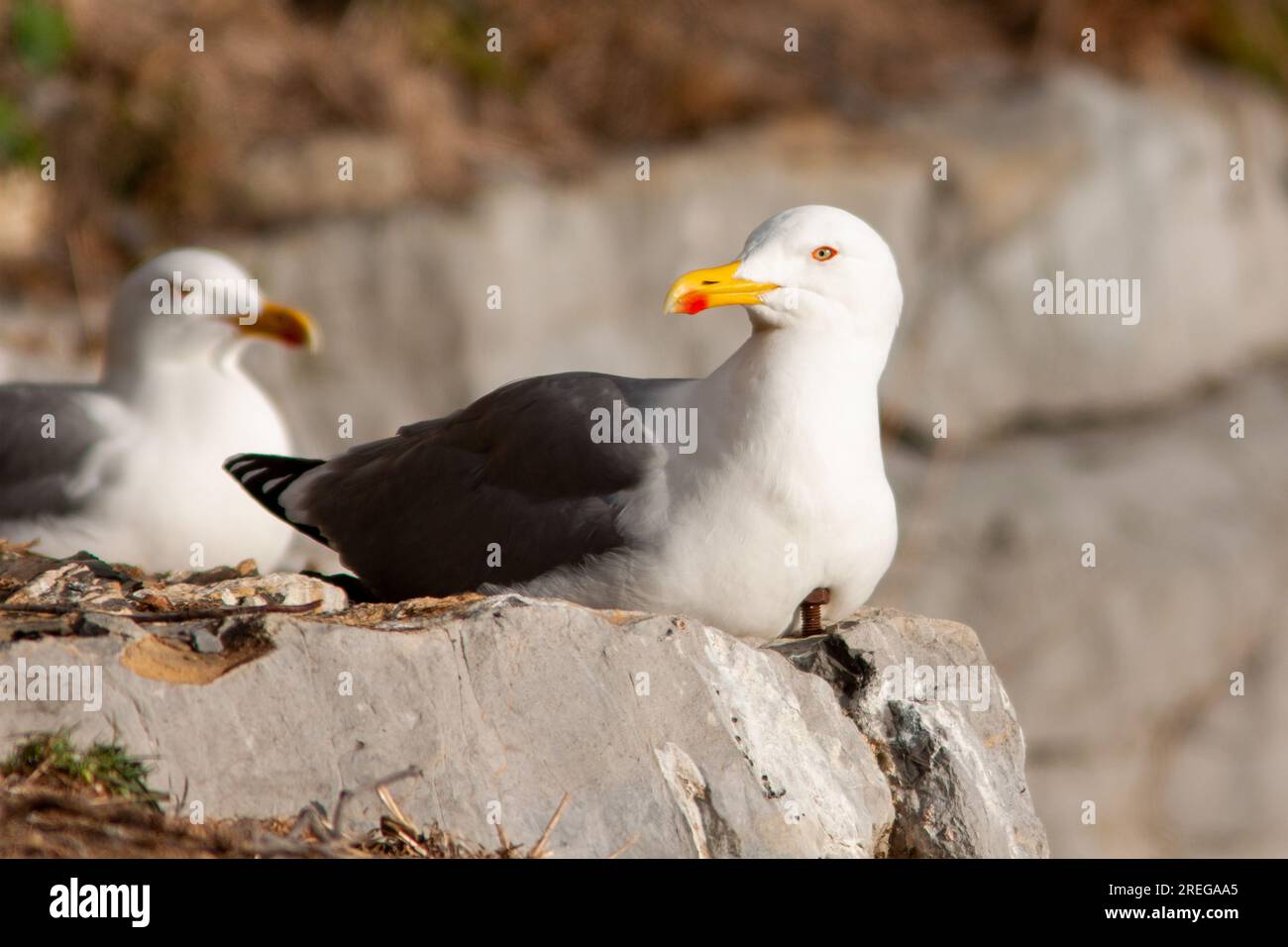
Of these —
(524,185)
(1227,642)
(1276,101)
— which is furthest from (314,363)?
(1276,101)

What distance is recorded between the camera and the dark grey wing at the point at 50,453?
21.0ft

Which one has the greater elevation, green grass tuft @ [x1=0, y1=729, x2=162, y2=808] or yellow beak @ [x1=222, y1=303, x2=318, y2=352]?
yellow beak @ [x1=222, y1=303, x2=318, y2=352]

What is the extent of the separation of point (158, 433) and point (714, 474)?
10.2ft

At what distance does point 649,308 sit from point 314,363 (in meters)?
1.90

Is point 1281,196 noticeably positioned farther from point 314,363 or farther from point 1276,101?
point 314,363

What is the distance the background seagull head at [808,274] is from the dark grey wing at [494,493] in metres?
0.41

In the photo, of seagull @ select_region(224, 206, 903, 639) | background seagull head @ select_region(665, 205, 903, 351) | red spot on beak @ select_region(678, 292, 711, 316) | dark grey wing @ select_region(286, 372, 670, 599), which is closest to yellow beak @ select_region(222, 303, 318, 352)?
dark grey wing @ select_region(286, 372, 670, 599)

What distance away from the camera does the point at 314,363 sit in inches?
383

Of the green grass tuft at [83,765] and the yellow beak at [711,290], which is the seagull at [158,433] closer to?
the yellow beak at [711,290]

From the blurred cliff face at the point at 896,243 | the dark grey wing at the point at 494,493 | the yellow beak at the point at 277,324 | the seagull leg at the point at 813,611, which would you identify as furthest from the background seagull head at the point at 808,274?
the blurred cliff face at the point at 896,243

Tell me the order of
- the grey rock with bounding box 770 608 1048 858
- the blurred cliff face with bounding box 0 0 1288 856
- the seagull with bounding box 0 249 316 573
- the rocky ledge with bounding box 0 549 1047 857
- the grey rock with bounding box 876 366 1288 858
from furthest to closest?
the grey rock with bounding box 876 366 1288 858, the blurred cliff face with bounding box 0 0 1288 856, the seagull with bounding box 0 249 316 573, the grey rock with bounding box 770 608 1048 858, the rocky ledge with bounding box 0 549 1047 857

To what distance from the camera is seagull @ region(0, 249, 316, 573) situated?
249 inches

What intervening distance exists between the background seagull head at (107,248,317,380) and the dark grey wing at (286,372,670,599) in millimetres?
1995

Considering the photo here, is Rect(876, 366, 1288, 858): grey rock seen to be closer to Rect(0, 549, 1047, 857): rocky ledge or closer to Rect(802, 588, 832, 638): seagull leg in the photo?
Rect(802, 588, 832, 638): seagull leg
